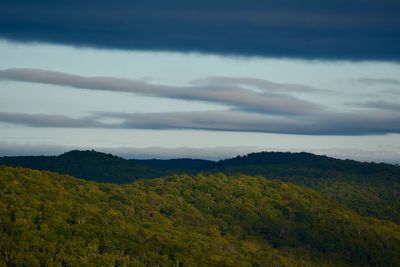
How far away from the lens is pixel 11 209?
642 feet

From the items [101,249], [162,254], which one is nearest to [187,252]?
[162,254]

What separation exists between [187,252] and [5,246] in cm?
4633

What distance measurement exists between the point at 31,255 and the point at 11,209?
85.1 feet

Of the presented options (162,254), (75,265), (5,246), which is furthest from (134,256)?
(5,246)

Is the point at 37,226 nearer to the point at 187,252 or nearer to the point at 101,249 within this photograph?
the point at 101,249

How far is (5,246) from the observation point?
174m

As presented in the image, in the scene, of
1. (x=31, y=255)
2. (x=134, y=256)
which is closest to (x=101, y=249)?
(x=134, y=256)

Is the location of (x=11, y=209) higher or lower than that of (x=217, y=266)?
higher

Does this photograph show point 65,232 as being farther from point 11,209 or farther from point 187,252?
point 187,252

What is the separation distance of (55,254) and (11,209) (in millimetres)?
24401

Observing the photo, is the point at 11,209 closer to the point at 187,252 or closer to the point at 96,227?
the point at 96,227

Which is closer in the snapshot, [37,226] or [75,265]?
[75,265]

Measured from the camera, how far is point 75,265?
174m

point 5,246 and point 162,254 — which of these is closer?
point 5,246
